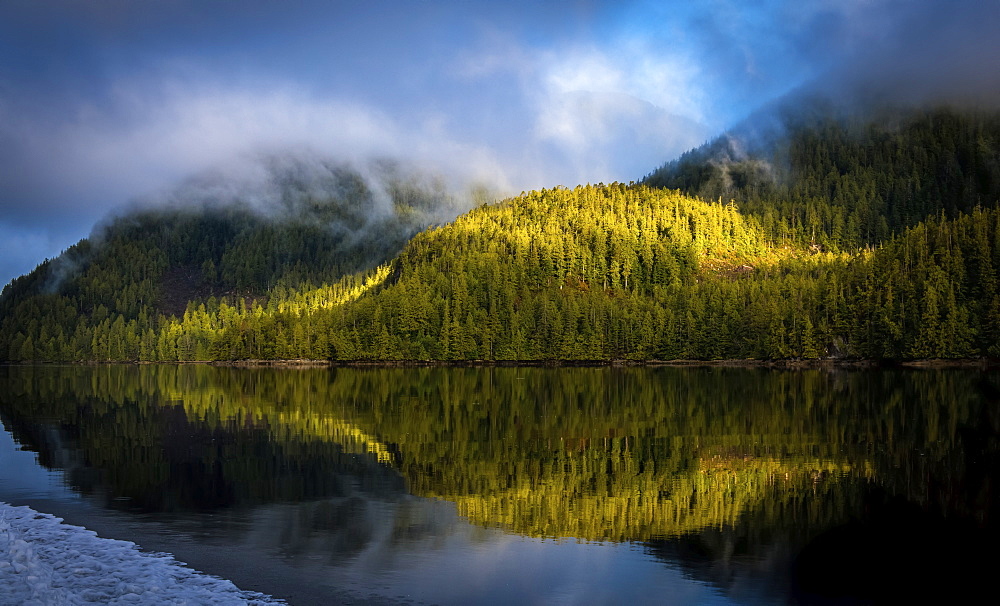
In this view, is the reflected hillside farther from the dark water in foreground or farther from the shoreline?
the shoreline

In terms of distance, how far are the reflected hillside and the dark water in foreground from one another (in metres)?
0.17

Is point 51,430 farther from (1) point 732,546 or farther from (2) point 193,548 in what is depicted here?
(1) point 732,546

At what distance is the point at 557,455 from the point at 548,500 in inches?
360

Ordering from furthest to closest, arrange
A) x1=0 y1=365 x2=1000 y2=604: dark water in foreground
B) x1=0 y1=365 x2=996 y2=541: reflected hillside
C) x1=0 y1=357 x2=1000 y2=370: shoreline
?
x1=0 y1=357 x2=1000 y2=370: shoreline < x1=0 y1=365 x2=996 y2=541: reflected hillside < x1=0 y1=365 x2=1000 y2=604: dark water in foreground

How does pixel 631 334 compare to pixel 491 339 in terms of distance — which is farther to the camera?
pixel 491 339

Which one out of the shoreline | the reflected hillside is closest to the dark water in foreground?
the reflected hillside

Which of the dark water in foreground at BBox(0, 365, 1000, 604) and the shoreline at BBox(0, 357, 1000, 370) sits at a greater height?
the shoreline at BBox(0, 357, 1000, 370)

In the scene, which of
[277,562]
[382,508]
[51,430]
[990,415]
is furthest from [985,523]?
[51,430]

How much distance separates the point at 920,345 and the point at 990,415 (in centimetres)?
10063

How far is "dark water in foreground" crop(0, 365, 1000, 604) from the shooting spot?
18.3m

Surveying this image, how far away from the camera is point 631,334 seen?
18400 cm

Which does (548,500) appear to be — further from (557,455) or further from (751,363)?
(751,363)

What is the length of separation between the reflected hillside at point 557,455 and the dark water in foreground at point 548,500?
6.8 inches

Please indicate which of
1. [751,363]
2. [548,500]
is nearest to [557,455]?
[548,500]
